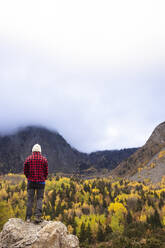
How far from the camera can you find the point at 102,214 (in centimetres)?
4597

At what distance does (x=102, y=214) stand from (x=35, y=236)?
44.0m

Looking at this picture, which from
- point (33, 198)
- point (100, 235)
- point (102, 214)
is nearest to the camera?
point (33, 198)

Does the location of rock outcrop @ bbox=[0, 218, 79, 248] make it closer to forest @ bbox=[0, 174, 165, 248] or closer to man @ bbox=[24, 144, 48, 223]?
man @ bbox=[24, 144, 48, 223]

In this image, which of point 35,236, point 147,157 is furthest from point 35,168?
point 147,157

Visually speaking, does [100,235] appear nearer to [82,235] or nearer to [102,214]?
[82,235]

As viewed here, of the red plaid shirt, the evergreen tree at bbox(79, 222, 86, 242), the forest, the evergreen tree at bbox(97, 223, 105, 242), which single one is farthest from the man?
the evergreen tree at bbox(97, 223, 105, 242)

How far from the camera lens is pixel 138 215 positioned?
44031mm

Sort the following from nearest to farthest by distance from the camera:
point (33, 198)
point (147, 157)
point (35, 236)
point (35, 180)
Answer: point (35, 236), point (35, 180), point (33, 198), point (147, 157)

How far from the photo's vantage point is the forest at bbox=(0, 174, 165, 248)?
28344mm

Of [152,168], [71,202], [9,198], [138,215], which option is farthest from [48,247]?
[152,168]

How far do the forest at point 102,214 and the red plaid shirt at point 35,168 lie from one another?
17.4 metres

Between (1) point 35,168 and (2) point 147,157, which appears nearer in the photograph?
(1) point 35,168

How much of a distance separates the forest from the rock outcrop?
16565 millimetres

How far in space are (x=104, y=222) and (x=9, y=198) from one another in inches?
1390
